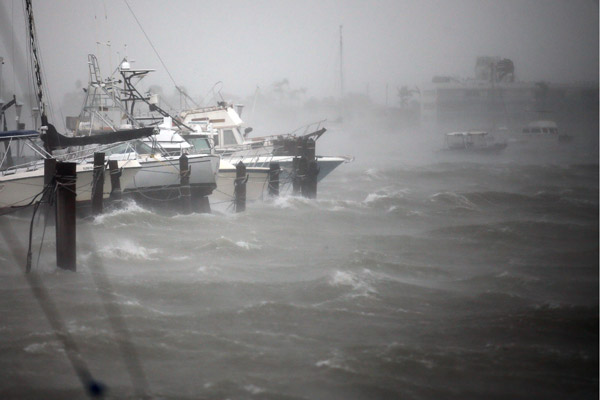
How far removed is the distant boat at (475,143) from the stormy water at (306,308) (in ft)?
96.3

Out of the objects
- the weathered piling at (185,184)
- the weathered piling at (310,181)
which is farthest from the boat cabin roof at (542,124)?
the weathered piling at (185,184)

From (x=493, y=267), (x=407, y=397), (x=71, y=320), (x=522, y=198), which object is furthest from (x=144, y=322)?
(x=522, y=198)

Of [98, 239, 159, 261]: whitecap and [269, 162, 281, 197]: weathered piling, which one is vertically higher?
[269, 162, 281, 197]: weathered piling

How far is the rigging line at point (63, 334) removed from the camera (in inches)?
303

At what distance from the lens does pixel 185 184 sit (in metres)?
18.5

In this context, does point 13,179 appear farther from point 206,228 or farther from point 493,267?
point 493,267

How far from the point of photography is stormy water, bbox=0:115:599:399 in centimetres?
798

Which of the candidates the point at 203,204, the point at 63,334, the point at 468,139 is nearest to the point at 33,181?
the point at 203,204

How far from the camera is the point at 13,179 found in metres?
17.0

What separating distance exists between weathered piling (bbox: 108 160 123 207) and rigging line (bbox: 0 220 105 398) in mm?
3905

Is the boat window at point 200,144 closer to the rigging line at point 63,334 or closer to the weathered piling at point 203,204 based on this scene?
the weathered piling at point 203,204

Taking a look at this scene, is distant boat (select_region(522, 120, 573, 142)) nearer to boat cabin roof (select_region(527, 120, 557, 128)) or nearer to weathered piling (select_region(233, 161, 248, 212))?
boat cabin roof (select_region(527, 120, 557, 128))

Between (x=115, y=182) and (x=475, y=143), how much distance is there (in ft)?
128

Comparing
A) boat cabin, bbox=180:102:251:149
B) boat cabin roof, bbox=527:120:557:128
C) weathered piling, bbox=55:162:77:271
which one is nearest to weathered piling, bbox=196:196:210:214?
boat cabin, bbox=180:102:251:149
